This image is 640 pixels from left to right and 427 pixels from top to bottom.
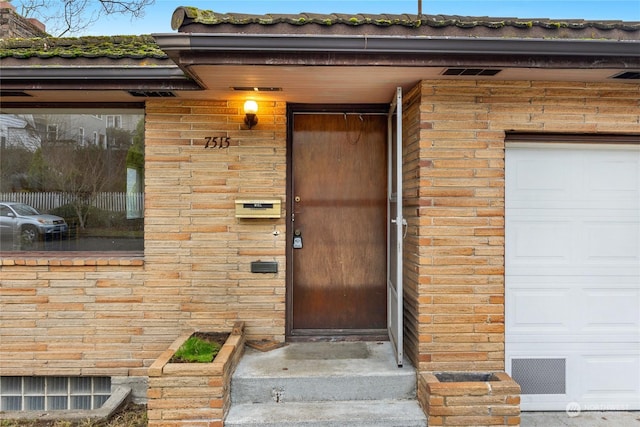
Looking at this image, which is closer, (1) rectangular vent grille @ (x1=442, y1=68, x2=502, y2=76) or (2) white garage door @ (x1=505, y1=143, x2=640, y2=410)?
(1) rectangular vent grille @ (x1=442, y1=68, x2=502, y2=76)

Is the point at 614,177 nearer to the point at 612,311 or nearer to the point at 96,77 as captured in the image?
the point at 612,311

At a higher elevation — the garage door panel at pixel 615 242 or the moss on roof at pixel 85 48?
the moss on roof at pixel 85 48

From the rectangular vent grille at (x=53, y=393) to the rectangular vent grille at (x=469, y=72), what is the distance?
4.30m

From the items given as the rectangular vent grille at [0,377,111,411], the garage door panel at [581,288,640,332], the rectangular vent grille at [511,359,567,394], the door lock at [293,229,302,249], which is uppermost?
the door lock at [293,229,302,249]

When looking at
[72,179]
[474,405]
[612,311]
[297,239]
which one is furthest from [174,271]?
[612,311]

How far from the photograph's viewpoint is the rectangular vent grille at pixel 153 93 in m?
3.74

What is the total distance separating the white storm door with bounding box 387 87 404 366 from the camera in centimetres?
350

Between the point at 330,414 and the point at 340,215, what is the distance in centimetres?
196

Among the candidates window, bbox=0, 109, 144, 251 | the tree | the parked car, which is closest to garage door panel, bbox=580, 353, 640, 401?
window, bbox=0, 109, 144, 251

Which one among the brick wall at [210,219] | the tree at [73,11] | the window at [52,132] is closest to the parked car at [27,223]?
the window at [52,132]

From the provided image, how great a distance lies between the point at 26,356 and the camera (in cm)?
399

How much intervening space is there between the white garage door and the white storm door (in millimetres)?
1016

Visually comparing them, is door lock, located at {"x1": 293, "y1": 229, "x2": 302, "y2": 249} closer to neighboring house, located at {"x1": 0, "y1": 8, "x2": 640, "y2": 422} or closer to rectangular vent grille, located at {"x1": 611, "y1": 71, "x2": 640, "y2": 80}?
neighboring house, located at {"x1": 0, "y1": 8, "x2": 640, "y2": 422}

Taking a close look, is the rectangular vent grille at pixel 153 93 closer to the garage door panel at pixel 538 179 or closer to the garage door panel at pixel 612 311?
the garage door panel at pixel 538 179
